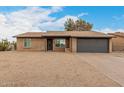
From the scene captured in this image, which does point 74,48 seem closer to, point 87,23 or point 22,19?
point 22,19

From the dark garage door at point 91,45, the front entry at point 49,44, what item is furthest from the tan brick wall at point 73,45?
the front entry at point 49,44

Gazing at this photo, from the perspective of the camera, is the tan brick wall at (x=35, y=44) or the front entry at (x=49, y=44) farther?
the front entry at (x=49, y=44)

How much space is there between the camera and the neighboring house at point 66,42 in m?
29.0

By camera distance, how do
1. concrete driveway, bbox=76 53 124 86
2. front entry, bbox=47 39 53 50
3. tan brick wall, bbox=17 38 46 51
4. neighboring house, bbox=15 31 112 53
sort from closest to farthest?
concrete driveway, bbox=76 53 124 86, neighboring house, bbox=15 31 112 53, tan brick wall, bbox=17 38 46 51, front entry, bbox=47 39 53 50

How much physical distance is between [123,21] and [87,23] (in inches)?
654

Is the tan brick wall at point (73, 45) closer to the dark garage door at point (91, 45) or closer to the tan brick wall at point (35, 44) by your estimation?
the dark garage door at point (91, 45)

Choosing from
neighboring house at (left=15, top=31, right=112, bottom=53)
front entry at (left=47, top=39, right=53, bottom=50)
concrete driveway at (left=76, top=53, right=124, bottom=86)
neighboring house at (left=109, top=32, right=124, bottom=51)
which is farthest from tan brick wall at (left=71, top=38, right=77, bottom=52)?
concrete driveway at (left=76, top=53, right=124, bottom=86)

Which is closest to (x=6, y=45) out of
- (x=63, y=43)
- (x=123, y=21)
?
(x=63, y=43)

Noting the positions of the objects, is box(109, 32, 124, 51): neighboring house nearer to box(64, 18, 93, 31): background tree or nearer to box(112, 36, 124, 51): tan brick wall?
box(112, 36, 124, 51): tan brick wall

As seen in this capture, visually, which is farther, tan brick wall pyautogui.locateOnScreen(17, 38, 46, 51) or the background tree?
the background tree

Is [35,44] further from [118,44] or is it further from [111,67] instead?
[111,67]

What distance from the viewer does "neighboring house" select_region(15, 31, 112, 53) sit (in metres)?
29.0

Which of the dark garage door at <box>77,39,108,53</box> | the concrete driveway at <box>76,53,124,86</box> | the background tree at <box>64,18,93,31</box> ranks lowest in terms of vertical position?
the concrete driveway at <box>76,53,124,86</box>
